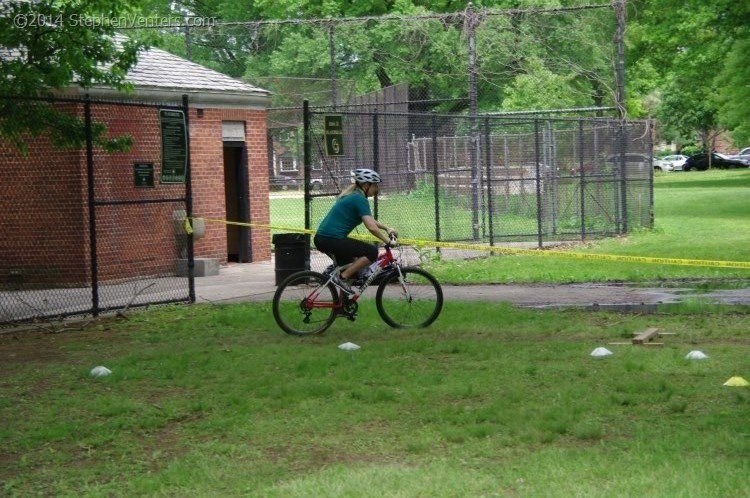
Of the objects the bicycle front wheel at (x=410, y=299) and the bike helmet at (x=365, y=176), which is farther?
the bicycle front wheel at (x=410, y=299)

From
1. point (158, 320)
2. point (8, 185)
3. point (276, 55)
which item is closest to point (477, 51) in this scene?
point (276, 55)

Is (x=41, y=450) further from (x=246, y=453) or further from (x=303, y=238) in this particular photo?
(x=303, y=238)

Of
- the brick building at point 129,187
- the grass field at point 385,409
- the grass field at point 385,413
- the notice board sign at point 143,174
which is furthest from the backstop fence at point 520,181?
the grass field at point 385,413

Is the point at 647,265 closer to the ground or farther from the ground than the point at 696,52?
closer to the ground

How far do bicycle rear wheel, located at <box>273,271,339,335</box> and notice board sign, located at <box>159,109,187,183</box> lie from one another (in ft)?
12.3

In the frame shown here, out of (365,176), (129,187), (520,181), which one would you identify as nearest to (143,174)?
(129,187)

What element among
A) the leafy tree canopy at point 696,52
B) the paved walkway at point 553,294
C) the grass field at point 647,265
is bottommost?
the paved walkway at point 553,294

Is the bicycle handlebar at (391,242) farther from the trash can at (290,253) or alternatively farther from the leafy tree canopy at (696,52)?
the leafy tree canopy at (696,52)

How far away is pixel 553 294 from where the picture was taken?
51.6ft

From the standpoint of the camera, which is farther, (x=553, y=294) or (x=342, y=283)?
(x=553, y=294)

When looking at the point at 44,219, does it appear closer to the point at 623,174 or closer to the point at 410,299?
the point at 410,299

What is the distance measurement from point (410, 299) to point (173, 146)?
471 centimetres

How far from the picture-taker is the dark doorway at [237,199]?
2248cm

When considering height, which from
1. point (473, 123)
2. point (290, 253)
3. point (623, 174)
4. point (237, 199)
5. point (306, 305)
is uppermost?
point (473, 123)
